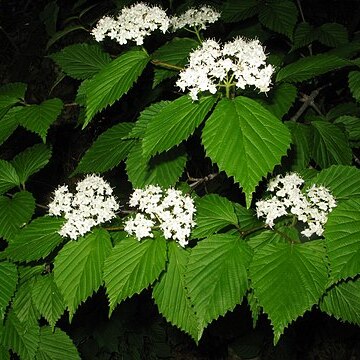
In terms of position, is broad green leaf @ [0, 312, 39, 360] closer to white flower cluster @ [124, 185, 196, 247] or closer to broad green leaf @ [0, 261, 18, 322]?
broad green leaf @ [0, 261, 18, 322]

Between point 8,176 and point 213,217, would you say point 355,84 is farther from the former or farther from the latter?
point 8,176

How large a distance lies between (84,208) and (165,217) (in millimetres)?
267

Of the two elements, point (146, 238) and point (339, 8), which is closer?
point (146, 238)

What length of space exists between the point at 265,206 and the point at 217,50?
18.1 inches

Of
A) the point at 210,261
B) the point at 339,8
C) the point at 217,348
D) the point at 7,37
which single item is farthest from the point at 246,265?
the point at 7,37

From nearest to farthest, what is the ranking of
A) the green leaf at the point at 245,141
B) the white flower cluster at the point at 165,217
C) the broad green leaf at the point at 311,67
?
the green leaf at the point at 245,141 < the white flower cluster at the point at 165,217 < the broad green leaf at the point at 311,67

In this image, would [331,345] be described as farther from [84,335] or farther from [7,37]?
[7,37]

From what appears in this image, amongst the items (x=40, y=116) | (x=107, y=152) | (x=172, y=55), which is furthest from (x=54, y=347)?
(x=172, y=55)

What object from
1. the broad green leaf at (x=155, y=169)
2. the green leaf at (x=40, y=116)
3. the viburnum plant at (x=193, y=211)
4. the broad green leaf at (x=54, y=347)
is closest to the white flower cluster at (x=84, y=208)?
the viburnum plant at (x=193, y=211)

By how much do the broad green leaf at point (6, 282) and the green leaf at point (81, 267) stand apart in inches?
9.8

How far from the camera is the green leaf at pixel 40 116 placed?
1503 millimetres

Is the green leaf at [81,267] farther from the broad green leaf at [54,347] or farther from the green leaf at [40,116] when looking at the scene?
the broad green leaf at [54,347]

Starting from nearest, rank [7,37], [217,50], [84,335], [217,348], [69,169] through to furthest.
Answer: [217,50], [84,335], [217,348], [69,169], [7,37]

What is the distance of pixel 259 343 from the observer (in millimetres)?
3195
